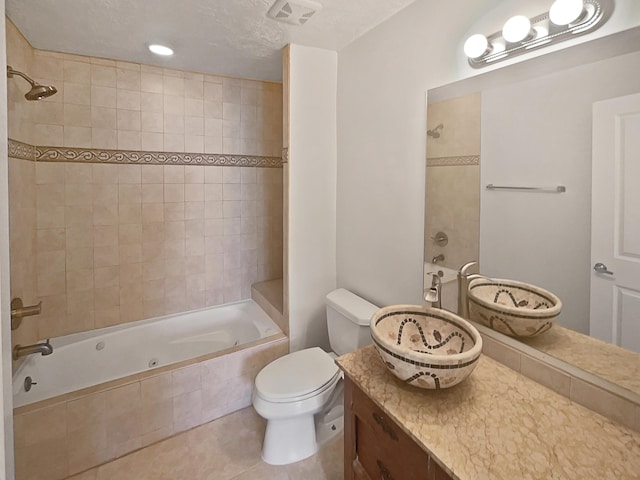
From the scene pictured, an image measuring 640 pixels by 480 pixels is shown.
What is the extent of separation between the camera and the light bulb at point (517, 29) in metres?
1.10

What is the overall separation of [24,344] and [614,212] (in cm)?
298

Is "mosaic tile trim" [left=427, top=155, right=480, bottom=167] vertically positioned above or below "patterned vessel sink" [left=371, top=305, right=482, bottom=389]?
above

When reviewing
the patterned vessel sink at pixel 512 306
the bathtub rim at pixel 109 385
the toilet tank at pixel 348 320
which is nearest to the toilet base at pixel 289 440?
the toilet tank at pixel 348 320

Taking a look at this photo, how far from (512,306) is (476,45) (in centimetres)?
104

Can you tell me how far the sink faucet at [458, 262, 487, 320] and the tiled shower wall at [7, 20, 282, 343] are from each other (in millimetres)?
1962

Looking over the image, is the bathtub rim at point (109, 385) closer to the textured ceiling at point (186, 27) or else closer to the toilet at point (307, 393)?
the toilet at point (307, 393)

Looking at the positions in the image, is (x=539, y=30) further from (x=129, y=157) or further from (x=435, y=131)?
(x=129, y=157)

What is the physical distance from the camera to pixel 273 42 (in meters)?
1.96

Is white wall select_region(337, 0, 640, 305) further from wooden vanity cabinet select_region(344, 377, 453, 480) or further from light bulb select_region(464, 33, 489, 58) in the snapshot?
wooden vanity cabinet select_region(344, 377, 453, 480)

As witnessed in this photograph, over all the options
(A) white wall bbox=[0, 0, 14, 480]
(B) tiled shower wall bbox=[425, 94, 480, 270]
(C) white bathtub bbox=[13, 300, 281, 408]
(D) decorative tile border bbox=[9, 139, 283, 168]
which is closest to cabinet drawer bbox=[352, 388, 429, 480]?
(B) tiled shower wall bbox=[425, 94, 480, 270]

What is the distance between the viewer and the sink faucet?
4.42 feet


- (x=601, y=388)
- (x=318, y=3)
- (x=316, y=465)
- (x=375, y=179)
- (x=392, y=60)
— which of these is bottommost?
(x=316, y=465)

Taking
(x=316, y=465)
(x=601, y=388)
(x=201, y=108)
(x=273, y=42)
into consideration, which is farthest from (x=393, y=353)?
(x=201, y=108)

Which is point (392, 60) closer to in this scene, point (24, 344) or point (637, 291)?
point (637, 291)
